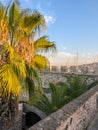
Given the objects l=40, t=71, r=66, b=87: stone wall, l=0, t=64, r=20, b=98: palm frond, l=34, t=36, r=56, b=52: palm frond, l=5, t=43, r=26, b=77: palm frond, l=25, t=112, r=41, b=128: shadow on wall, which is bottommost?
l=25, t=112, r=41, b=128: shadow on wall

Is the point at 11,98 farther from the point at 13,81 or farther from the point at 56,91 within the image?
the point at 56,91

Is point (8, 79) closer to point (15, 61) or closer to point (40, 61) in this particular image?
point (15, 61)

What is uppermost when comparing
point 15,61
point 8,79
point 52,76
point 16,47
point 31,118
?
point 16,47

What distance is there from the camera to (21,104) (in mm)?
11219

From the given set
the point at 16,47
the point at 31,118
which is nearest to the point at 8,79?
the point at 16,47

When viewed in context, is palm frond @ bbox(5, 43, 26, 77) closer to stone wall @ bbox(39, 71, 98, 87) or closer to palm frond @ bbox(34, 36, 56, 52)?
palm frond @ bbox(34, 36, 56, 52)

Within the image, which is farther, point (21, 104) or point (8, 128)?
point (21, 104)

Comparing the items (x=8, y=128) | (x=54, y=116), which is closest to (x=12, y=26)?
(x=8, y=128)

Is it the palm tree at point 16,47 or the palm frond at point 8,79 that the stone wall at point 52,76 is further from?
the palm frond at point 8,79

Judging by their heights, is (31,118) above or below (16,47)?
below

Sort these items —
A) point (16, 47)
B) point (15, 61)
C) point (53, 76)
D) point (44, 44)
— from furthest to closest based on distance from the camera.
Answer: point (53, 76) → point (44, 44) → point (16, 47) → point (15, 61)

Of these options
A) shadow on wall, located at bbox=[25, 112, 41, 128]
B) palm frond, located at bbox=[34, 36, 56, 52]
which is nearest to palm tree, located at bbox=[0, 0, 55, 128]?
palm frond, located at bbox=[34, 36, 56, 52]

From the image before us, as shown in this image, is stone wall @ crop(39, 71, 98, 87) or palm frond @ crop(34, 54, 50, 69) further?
stone wall @ crop(39, 71, 98, 87)

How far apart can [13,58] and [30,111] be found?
5789 millimetres
